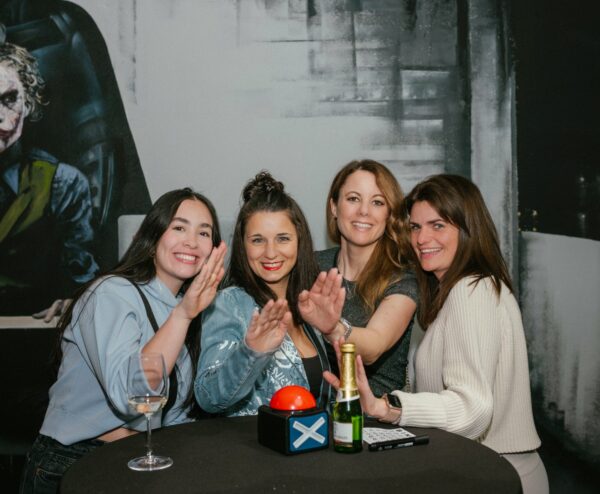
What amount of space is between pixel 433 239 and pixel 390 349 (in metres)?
0.58

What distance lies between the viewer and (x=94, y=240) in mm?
4016

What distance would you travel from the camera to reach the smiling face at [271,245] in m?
2.67

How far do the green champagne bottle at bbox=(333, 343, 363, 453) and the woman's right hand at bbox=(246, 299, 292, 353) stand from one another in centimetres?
45

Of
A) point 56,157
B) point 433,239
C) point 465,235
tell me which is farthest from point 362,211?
point 56,157

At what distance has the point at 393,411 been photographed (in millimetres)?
2033

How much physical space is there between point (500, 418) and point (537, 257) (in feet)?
5.92

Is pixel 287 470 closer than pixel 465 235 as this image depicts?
Yes

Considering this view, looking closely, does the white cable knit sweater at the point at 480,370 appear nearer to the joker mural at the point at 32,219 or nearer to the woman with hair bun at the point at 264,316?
the woman with hair bun at the point at 264,316

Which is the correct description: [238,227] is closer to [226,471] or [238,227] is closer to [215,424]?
[215,424]

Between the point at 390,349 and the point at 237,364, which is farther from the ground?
the point at 237,364

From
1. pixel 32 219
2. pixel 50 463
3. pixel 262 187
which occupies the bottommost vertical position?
pixel 50 463

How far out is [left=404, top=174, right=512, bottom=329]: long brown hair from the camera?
8.06ft

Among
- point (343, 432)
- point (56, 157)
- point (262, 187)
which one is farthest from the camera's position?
point (56, 157)

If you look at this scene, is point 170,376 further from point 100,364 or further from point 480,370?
point 480,370
